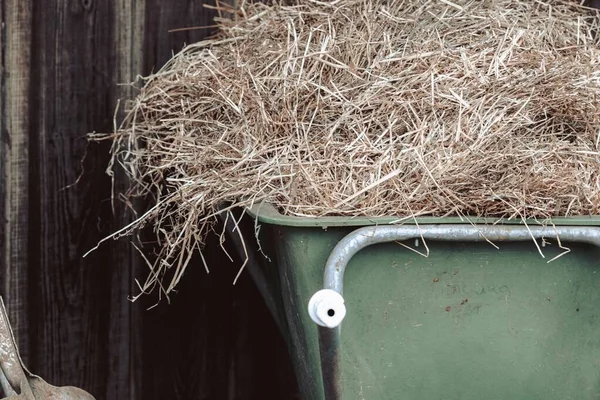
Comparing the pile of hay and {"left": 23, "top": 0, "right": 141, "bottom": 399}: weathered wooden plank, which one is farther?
{"left": 23, "top": 0, "right": 141, "bottom": 399}: weathered wooden plank

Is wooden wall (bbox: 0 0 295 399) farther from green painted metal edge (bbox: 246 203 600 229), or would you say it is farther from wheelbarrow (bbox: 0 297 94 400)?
green painted metal edge (bbox: 246 203 600 229)

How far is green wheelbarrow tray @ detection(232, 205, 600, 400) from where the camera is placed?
122 cm

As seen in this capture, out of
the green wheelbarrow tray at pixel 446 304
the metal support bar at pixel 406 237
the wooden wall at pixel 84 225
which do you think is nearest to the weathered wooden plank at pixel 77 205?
the wooden wall at pixel 84 225

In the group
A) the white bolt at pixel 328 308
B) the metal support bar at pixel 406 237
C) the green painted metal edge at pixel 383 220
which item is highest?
the green painted metal edge at pixel 383 220

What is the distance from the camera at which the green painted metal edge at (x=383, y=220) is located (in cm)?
119

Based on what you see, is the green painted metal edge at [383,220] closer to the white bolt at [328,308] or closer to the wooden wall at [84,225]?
the white bolt at [328,308]

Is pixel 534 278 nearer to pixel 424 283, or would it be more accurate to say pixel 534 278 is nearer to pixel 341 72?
pixel 424 283

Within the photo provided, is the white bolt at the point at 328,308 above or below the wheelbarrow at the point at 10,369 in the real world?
above

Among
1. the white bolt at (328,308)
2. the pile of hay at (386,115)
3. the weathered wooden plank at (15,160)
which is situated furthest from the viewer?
the weathered wooden plank at (15,160)

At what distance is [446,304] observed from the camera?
1279mm

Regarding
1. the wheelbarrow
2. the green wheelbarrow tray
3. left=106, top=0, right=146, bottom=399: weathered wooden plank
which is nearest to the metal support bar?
the green wheelbarrow tray

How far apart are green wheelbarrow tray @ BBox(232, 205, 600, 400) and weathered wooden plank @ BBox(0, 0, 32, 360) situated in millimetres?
1133

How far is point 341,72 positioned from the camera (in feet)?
5.43

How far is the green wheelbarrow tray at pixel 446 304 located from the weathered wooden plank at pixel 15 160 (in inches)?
44.6
